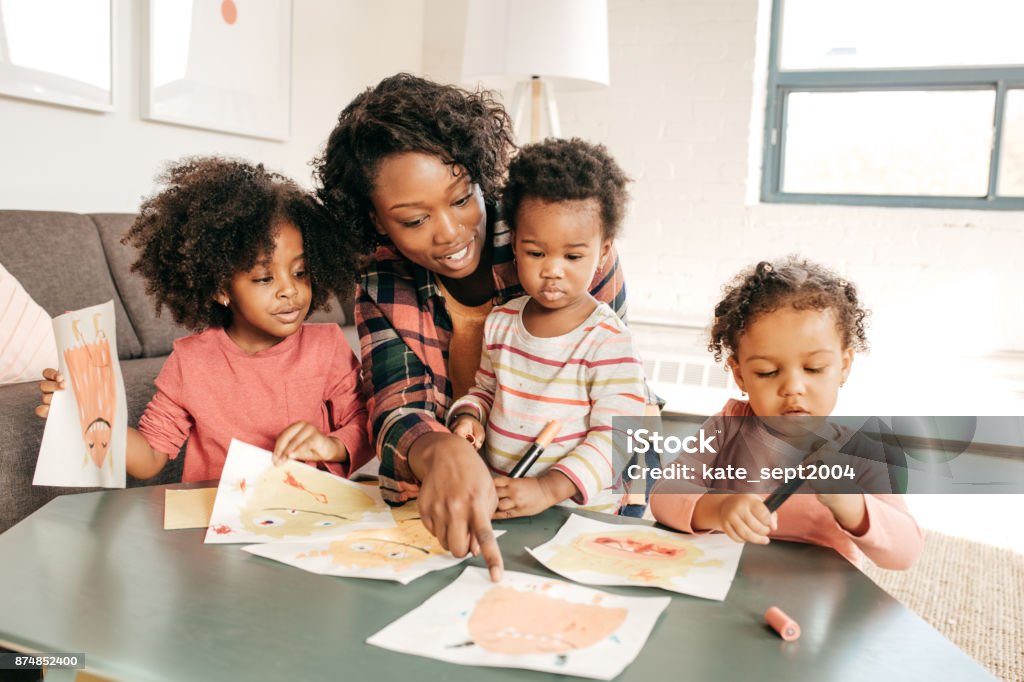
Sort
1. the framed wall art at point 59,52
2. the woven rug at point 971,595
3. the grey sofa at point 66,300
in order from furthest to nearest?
1. the framed wall art at point 59,52
2. the woven rug at point 971,595
3. the grey sofa at point 66,300

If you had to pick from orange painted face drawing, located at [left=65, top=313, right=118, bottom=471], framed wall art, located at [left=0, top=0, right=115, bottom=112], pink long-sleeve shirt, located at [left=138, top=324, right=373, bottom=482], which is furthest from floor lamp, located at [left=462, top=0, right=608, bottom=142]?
orange painted face drawing, located at [left=65, top=313, right=118, bottom=471]

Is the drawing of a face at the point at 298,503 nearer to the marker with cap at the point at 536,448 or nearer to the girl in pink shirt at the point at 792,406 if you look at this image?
the marker with cap at the point at 536,448

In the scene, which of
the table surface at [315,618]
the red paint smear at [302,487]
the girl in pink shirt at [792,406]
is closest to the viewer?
the table surface at [315,618]

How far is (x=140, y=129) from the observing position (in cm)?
263

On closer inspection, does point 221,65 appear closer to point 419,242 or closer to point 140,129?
point 140,129

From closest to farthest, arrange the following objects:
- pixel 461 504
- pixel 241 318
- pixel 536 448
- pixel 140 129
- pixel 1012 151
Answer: pixel 461 504 → pixel 536 448 → pixel 241 318 → pixel 140 129 → pixel 1012 151

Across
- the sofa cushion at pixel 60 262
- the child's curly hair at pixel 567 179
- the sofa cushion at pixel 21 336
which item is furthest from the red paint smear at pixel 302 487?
the sofa cushion at pixel 60 262

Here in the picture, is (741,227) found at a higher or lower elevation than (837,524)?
higher

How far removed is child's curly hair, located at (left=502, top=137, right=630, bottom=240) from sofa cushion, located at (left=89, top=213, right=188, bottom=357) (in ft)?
4.68

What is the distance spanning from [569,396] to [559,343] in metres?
0.08

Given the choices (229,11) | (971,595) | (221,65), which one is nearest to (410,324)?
(971,595)

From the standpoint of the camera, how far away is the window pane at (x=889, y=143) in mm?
3404

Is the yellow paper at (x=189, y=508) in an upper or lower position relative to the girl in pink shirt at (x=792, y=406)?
lower

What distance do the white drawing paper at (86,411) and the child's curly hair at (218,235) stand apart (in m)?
0.19
